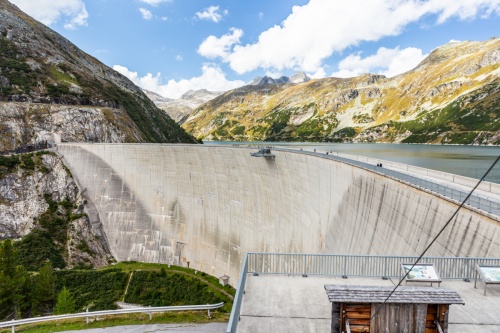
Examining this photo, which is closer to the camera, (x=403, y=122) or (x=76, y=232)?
(x=76, y=232)

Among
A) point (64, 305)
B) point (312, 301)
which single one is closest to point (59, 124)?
point (64, 305)

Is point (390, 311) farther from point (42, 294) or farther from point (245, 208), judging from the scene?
point (42, 294)

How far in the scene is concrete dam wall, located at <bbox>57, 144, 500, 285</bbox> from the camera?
50.4ft

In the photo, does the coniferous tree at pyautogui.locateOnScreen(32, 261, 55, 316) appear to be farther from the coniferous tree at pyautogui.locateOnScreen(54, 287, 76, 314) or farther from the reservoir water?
the reservoir water

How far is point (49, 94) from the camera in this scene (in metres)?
62.4

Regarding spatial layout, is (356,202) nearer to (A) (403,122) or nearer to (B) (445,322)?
(B) (445,322)

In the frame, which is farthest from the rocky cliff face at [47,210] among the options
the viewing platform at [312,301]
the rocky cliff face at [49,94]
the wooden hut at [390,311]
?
the wooden hut at [390,311]

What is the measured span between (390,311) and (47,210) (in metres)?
53.6

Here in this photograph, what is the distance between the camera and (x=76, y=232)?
47.8m

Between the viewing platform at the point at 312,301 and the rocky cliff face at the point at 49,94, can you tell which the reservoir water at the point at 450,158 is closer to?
the rocky cliff face at the point at 49,94

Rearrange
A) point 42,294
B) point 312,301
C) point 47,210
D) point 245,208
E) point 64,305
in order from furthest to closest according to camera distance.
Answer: point 47,210, point 245,208, point 42,294, point 64,305, point 312,301

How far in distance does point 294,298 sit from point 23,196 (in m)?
52.5

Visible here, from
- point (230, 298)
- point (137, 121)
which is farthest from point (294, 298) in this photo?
point (137, 121)

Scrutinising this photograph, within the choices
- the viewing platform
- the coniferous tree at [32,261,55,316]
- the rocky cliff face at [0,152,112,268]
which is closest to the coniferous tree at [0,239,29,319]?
the coniferous tree at [32,261,55,316]
